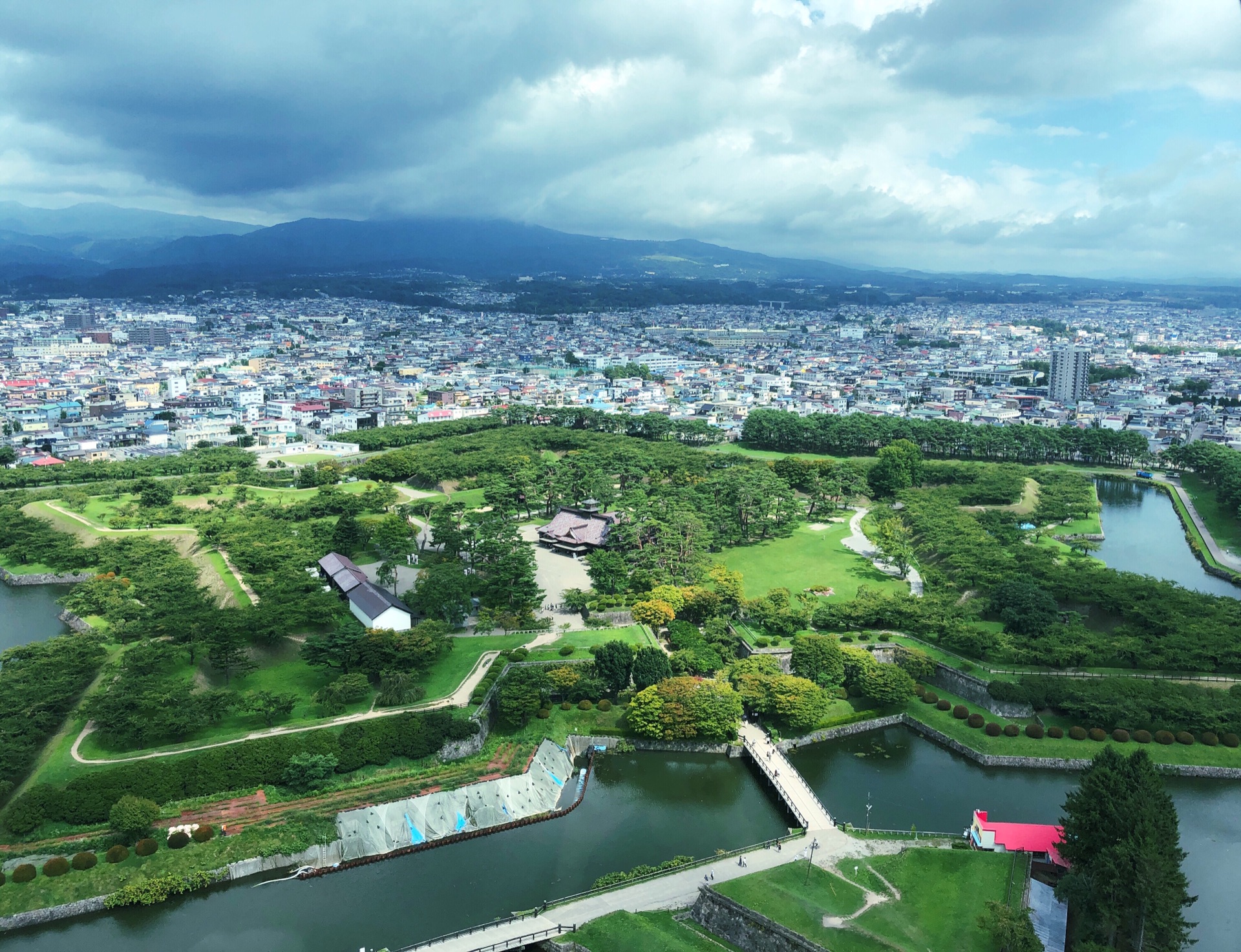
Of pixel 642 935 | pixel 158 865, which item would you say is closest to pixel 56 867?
pixel 158 865

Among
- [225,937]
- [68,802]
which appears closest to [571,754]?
[225,937]

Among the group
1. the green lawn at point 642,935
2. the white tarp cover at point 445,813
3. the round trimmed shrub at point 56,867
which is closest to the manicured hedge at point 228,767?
the round trimmed shrub at point 56,867

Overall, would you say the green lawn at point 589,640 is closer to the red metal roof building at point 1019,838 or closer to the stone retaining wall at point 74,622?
the red metal roof building at point 1019,838

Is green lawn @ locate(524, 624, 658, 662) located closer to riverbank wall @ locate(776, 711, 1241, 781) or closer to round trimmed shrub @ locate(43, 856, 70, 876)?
riverbank wall @ locate(776, 711, 1241, 781)

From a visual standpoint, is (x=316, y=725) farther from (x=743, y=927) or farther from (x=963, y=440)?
(x=963, y=440)

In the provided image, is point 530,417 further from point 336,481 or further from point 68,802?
point 68,802

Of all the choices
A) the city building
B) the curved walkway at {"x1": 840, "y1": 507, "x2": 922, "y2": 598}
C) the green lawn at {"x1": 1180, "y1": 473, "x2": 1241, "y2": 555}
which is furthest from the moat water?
the city building
